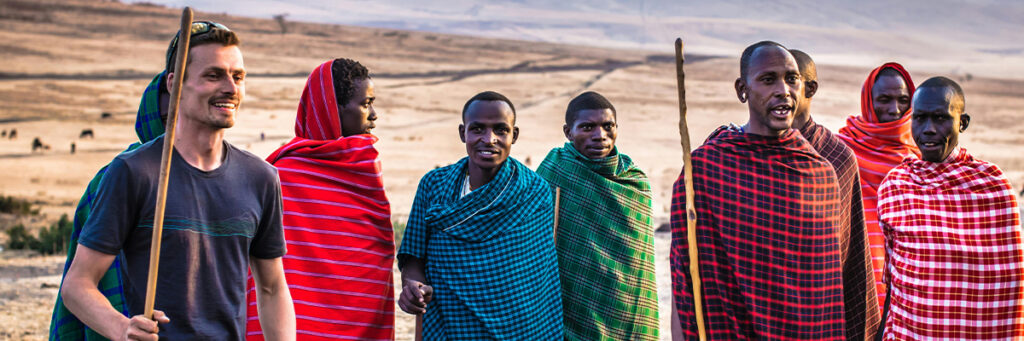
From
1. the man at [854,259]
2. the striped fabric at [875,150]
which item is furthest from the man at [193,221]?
the striped fabric at [875,150]

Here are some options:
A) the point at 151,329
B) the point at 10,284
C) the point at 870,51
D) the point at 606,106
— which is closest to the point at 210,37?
the point at 151,329

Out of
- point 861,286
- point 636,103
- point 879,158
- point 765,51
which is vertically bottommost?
point 636,103

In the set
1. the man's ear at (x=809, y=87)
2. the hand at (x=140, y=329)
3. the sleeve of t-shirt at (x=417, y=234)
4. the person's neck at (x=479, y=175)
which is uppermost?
the man's ear at (x=809, y=87)

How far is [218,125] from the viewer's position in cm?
271

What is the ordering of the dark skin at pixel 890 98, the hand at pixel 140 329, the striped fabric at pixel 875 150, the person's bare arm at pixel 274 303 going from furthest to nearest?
the dark skin at pixel 890 98 → the striped fabric at pixel 875 150 → the person's bare arm at pixel 274 303 → the hand at pixel 140 329

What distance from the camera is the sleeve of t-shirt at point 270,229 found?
287cm

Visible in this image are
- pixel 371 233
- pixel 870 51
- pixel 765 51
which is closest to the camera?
pixel 765 51

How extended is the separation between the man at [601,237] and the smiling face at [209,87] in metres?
2.04

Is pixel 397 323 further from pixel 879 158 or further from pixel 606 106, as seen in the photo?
pixel 879 158

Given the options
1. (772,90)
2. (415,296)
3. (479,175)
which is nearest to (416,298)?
(415,296)

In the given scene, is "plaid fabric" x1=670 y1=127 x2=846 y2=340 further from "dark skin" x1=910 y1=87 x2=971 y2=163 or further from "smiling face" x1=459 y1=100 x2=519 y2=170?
"smiling face" x1=459 y1=100 x2=519 y2=170

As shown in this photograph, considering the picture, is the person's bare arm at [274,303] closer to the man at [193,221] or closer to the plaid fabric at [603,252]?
the man at [193,221]

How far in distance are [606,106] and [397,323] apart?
338 cm

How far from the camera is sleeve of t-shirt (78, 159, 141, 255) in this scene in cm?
247
